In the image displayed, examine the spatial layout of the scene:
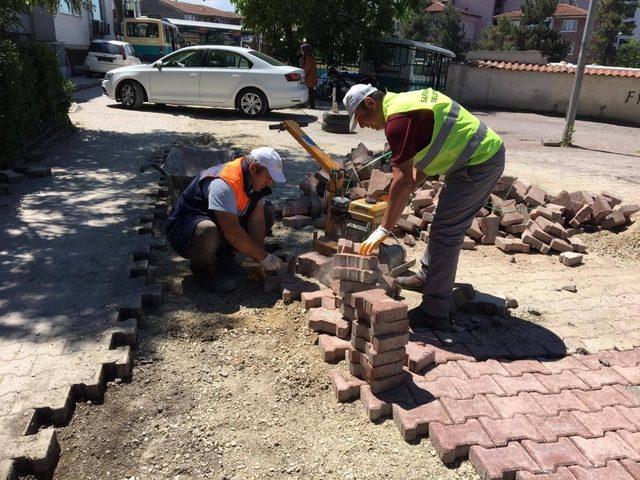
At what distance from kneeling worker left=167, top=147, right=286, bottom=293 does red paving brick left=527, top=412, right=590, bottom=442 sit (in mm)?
2159

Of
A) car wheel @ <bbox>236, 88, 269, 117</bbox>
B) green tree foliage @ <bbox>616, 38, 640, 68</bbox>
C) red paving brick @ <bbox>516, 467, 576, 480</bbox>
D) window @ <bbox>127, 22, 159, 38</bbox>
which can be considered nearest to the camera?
red paving brick @ <bbox>516, 467, 576, 480</bbox>

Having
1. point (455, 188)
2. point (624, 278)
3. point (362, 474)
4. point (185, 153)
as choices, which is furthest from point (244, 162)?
point (624, 278)

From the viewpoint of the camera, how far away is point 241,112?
12789 millimetres

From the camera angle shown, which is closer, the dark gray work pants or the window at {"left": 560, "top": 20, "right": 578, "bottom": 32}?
the dark gray work pants

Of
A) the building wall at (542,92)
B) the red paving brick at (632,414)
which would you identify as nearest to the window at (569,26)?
the building wall at (542,92)

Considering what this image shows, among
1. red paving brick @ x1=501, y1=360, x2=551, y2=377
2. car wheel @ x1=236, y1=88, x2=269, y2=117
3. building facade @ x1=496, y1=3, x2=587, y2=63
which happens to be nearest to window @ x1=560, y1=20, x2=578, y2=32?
building facade @ x1=496, y1=3, x2=587, y2=63

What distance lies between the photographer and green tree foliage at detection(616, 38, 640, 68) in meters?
37.5

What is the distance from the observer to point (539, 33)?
37875 millimetres

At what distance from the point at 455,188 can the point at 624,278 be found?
256 centimetres

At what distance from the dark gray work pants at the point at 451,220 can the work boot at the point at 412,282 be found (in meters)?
0.52

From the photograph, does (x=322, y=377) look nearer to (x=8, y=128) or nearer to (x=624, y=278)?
(x=624, y=278)

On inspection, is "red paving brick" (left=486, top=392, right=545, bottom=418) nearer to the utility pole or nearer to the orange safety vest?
the orange safety vest

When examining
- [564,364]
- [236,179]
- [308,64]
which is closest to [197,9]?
[308,64]

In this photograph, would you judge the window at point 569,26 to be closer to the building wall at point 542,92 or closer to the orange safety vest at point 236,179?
the building wall at point 542,92
